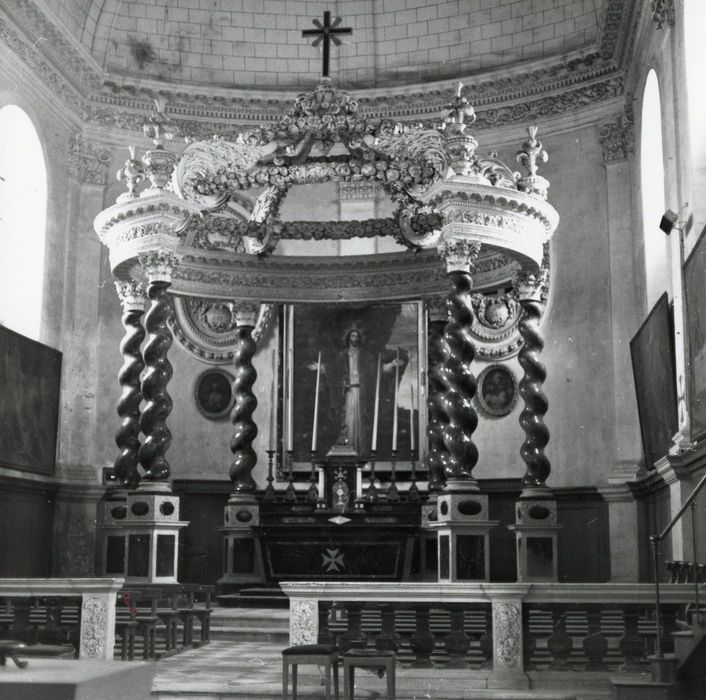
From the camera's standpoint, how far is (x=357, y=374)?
57.4ft

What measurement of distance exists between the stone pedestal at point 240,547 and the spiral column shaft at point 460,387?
3795mm

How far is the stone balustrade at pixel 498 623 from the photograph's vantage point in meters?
8.74

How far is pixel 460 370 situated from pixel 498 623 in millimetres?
4114

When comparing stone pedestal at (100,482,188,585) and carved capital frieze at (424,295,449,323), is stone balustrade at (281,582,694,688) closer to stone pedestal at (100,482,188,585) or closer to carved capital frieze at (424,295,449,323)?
stone pedestal at (100,482,188,585)

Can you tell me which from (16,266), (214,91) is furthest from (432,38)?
(16,266)

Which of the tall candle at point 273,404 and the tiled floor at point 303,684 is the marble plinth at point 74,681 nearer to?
the tiled floor at point 303,684

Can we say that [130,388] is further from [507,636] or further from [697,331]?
[697,331]

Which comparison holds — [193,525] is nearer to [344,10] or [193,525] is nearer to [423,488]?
[423,488]

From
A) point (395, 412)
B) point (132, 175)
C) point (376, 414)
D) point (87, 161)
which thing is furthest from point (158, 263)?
point (395, 412)

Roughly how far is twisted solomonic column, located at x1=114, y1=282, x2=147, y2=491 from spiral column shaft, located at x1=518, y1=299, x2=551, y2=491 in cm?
475

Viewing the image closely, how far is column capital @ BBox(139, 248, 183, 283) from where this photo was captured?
13.5 meters

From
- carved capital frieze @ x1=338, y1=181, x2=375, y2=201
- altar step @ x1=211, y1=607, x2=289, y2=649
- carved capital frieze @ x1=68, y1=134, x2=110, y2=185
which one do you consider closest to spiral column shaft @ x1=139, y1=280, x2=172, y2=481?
altar step @ x1=211, y1=607, x2=289, y2=649

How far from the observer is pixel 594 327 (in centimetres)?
1639

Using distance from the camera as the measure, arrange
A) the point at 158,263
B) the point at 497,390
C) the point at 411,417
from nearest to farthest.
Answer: the point at 158,263 < the point at 497,390 < the point at 411,417
